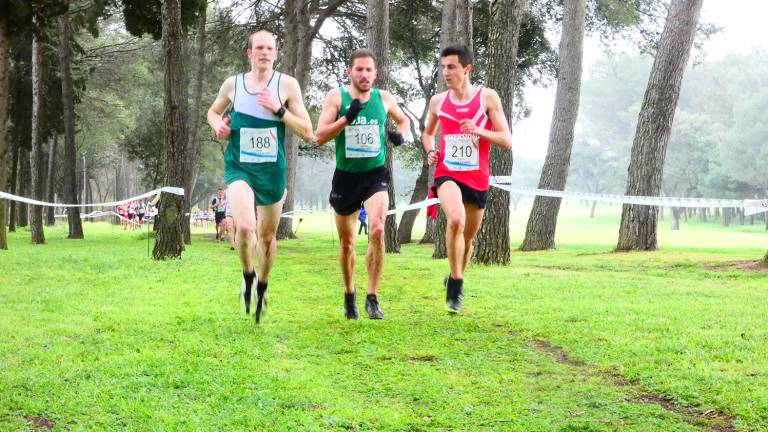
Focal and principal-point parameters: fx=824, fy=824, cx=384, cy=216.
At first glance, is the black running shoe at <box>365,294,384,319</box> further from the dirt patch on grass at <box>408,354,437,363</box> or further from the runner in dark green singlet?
the dirt patch on grass at <box>408,354,437,363</box>

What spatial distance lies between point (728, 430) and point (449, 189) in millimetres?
4015

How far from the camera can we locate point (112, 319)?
773cm

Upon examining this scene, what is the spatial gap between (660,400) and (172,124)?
41.1 ft

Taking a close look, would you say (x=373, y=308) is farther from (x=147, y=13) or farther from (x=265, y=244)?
(x=147, y=13)

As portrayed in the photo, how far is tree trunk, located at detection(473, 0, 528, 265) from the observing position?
1441 cm

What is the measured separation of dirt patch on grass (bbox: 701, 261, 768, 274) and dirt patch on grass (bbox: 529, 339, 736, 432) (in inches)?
317

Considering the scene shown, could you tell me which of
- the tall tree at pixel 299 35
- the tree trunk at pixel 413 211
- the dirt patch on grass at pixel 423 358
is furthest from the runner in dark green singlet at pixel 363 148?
the tree trunk at pixel 413 211

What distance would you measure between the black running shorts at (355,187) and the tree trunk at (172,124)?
868cm

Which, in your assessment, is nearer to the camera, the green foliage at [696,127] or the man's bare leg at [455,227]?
the man's bare leg at [455,227]

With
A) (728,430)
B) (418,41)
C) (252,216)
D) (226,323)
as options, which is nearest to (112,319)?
(226,323)

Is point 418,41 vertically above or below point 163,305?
above

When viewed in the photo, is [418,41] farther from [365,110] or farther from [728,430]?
[728,430]

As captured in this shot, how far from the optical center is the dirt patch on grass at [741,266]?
43.2 ft

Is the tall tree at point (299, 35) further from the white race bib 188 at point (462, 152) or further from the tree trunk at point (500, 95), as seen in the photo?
the white race bib 188 at point (462, 152)
